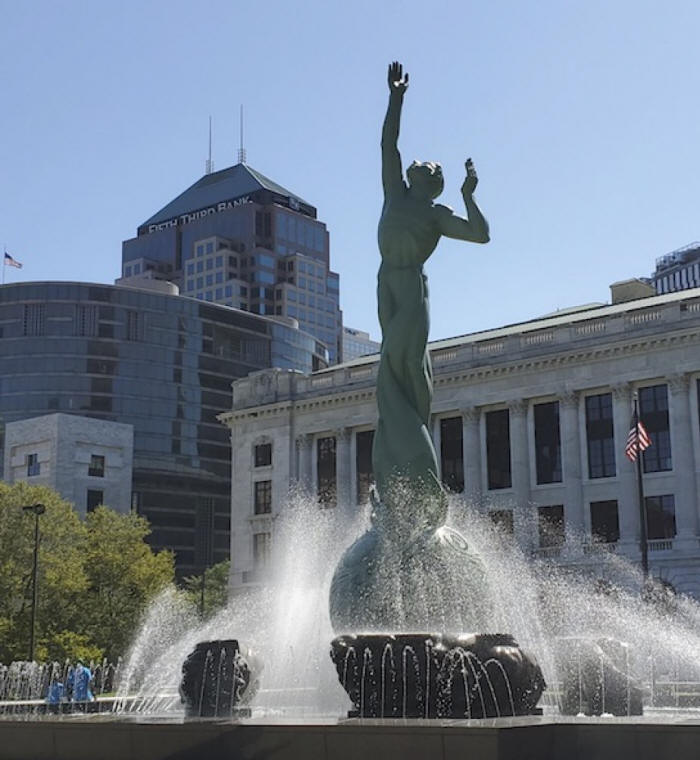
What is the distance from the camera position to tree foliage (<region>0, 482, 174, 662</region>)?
5072cm

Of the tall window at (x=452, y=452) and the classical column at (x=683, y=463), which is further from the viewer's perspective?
the tall window at (x=452, y=452)

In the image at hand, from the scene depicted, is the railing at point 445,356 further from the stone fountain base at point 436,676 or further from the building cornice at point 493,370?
the stone fountain base at point 436,676

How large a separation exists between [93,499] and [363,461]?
29.7 m

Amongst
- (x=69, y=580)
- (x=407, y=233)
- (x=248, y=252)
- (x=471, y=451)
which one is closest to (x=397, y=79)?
(x=407, y=233)

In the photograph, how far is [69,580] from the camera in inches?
2062

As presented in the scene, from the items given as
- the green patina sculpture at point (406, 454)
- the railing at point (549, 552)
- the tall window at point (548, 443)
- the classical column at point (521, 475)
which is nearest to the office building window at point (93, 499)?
the classical column at point (521, 475)

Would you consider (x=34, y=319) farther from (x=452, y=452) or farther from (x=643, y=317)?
(x=643, y=317)

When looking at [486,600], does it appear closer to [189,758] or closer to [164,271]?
[189,758]

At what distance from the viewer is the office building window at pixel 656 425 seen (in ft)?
188

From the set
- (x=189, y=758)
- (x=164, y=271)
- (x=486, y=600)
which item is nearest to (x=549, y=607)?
(x=486, y=600)

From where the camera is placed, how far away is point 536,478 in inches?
2443

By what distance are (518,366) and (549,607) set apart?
1794 centimetres

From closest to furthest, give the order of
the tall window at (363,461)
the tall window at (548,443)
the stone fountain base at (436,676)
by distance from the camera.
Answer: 1. the stone fountain base at (436,676)
2. the tall window at (548,443)
3. the tall window at (363,461)

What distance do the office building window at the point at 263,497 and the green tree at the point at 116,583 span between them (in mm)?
15719
